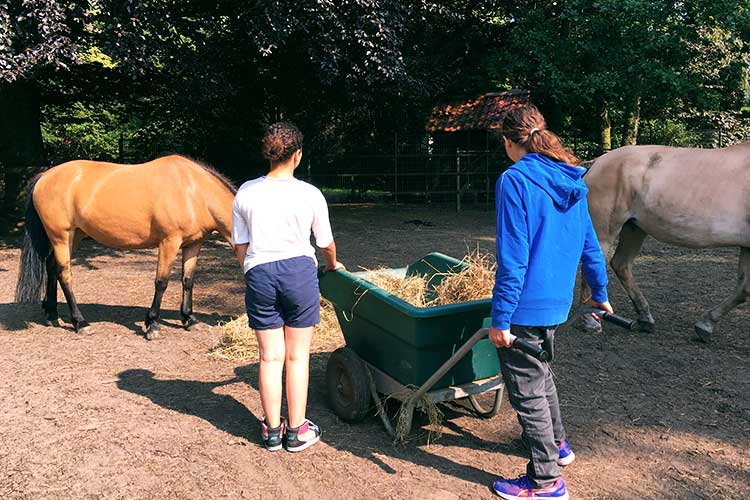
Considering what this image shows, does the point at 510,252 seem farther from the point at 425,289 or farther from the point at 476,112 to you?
the point at 476,112

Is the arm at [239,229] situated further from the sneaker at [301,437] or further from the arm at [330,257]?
the sneaker at [301,437]

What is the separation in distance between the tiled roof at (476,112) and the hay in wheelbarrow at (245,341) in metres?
10.2

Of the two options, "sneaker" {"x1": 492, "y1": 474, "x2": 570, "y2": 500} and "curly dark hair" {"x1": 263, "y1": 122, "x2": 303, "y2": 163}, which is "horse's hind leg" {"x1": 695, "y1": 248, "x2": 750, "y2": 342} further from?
"curly dark hair" {"x1": 263, "y1": 122, "x2": 303, "y2": 163}

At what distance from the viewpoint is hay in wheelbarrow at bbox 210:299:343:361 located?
5.07m

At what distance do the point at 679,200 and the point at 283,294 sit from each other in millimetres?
3952

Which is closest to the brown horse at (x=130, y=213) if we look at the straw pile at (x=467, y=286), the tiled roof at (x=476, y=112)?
the straw pile at (x=467, y=286)

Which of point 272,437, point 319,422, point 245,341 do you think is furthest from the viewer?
point 245,341

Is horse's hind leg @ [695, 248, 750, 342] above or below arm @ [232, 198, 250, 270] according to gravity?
below

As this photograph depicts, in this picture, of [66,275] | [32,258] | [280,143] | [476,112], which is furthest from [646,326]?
[476,112]

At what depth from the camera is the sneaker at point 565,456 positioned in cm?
331

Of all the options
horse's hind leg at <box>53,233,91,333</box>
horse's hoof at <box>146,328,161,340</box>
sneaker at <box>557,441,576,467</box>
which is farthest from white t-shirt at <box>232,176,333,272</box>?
horse's hind leg at <box>53,233,91,333</box>

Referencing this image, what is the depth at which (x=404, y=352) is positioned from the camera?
11.2ft

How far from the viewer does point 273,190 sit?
327 centimetres

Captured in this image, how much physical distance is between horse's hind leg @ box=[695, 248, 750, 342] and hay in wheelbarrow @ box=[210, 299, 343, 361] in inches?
124
